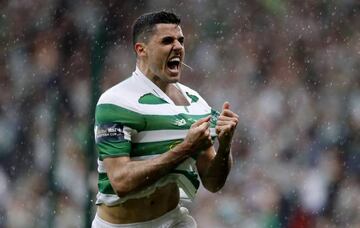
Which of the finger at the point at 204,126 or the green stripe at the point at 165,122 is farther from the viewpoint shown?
the green stripe at the point at 165,122

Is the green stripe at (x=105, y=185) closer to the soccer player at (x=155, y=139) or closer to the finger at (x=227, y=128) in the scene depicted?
the soccer player at (x=155, y=139)

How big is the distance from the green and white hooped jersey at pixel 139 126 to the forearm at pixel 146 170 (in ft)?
0.21

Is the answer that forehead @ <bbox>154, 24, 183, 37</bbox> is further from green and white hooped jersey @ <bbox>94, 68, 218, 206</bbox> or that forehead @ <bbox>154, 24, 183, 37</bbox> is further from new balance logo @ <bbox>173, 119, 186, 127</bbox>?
new balance logo @ <bbox>173, 119, 186, 127</bbox>

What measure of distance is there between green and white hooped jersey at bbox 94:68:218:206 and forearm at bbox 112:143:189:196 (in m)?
0.06

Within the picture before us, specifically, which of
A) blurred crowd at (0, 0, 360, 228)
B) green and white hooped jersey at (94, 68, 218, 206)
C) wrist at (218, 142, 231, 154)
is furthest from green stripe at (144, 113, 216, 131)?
blurred crowd at (0, 0, 360, 228)

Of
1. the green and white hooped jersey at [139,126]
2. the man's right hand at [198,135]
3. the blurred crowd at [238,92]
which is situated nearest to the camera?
the man's right hand at [198,135]

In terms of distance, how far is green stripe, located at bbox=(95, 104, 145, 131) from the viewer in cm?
307

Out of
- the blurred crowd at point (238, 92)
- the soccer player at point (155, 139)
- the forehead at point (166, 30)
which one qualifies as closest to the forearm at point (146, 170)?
the soccer player at point (155, 139)

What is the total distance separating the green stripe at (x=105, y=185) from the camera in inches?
124

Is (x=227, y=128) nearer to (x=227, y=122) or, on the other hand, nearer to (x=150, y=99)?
(x=227, y=122)

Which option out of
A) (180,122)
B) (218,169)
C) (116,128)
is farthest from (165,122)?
(218,169)

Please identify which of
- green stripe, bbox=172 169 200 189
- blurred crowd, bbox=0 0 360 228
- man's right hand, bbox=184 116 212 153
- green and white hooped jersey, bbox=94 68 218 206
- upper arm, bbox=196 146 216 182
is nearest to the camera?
man's right hand, bbox=184 116 212 153

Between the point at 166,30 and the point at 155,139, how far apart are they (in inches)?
14.6

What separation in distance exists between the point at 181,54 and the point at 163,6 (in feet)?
10.2
